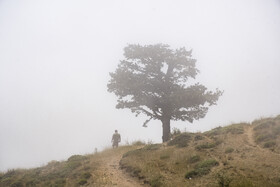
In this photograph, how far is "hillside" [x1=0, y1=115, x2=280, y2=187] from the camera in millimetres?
12305

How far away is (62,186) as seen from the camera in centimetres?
1598

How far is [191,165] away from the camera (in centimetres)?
1512

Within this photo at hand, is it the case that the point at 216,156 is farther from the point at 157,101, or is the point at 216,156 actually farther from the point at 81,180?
the point at 157,101

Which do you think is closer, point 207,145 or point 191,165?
point 191,165

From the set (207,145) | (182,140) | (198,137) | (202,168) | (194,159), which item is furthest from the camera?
(182,140)

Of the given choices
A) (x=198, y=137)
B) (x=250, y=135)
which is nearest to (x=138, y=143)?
(x=198, y=137)

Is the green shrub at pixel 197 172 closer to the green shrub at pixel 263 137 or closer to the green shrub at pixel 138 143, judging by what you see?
the green shrub at pixel 263 137

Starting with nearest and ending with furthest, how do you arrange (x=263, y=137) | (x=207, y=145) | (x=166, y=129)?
1. (x=263, y=137)
2. (x=207, y=145)
3. (x=166, y=129)

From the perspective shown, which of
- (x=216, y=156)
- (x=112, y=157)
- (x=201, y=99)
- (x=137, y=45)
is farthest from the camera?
(x=137, y=45)

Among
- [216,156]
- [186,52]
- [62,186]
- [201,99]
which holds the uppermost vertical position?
[186,52]

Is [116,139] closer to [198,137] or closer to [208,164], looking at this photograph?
[198,137]

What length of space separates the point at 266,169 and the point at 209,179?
2.74 metres

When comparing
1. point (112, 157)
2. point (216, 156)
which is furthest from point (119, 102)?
point (216, 156)

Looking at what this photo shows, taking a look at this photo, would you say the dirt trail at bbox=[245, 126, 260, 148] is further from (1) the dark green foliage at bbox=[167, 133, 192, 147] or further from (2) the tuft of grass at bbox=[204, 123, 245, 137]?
(1) the dark green foliage at bbox=[167, 133, 192, 147]
